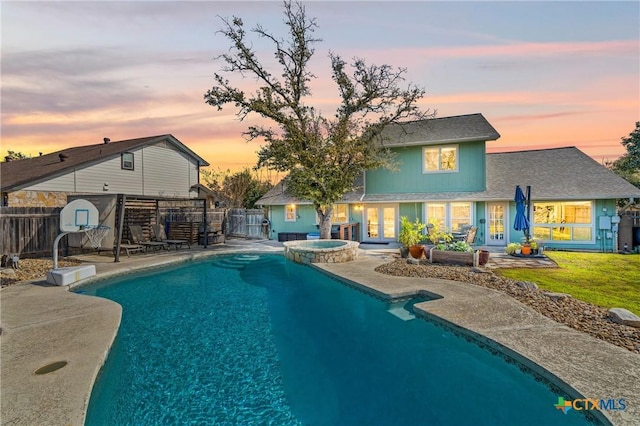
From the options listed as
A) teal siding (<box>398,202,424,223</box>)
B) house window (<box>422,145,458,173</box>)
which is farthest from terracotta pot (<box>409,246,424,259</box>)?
house window (<box>422,145,458,173</box>)

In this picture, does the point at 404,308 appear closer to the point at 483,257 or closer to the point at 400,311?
the point at 400,311

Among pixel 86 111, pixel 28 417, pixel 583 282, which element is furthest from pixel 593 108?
pixel 86 111

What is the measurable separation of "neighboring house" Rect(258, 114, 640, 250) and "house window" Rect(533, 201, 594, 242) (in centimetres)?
4

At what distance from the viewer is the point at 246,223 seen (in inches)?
869

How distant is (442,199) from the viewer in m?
15.7

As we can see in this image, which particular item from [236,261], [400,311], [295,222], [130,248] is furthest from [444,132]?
[130,248]

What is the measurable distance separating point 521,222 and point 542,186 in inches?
164

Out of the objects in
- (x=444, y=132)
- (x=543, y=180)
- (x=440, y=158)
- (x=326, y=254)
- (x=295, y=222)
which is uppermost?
(x=444, y=132)

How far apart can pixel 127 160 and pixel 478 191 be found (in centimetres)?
2022

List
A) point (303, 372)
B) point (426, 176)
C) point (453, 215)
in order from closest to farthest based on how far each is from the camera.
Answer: point (303, 372), point (453, 215), point (426, 176)

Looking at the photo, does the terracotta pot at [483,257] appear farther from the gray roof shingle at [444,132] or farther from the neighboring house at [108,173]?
the neighboring house at [108,173]

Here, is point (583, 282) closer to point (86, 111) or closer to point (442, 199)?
point (442, 199)

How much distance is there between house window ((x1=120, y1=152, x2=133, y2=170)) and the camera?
19.8 metres

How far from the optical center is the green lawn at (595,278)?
6.91m
